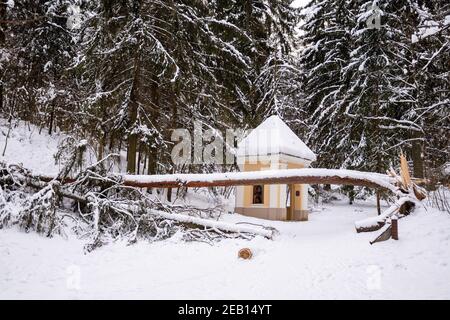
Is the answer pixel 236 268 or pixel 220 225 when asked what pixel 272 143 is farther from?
pixel 236 268

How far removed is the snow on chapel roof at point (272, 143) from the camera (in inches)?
489

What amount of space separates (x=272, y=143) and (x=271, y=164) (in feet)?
2.55

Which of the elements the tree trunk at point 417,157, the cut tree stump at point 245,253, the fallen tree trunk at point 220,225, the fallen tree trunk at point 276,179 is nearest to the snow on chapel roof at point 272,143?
the fallen tree trunk at point 276,179

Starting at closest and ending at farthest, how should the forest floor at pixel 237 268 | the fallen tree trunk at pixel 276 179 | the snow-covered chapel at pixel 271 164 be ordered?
the forest floor at pixel 237 268 → the fallen tree trunk at pixel 276 179 → the snow-covered chapel at pixel 271 164

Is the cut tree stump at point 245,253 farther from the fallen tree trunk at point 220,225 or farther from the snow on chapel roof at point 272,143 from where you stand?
the snow on chapel roof at point 272,143

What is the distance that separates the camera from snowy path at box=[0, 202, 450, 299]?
458cm

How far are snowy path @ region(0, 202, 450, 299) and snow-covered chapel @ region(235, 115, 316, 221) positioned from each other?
16.9ft

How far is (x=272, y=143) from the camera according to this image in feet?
41.0

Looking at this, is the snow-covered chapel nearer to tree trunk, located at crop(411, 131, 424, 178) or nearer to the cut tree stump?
tree trunk, located at crop(411, 131, 424, 178)

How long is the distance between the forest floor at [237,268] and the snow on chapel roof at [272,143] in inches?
208
